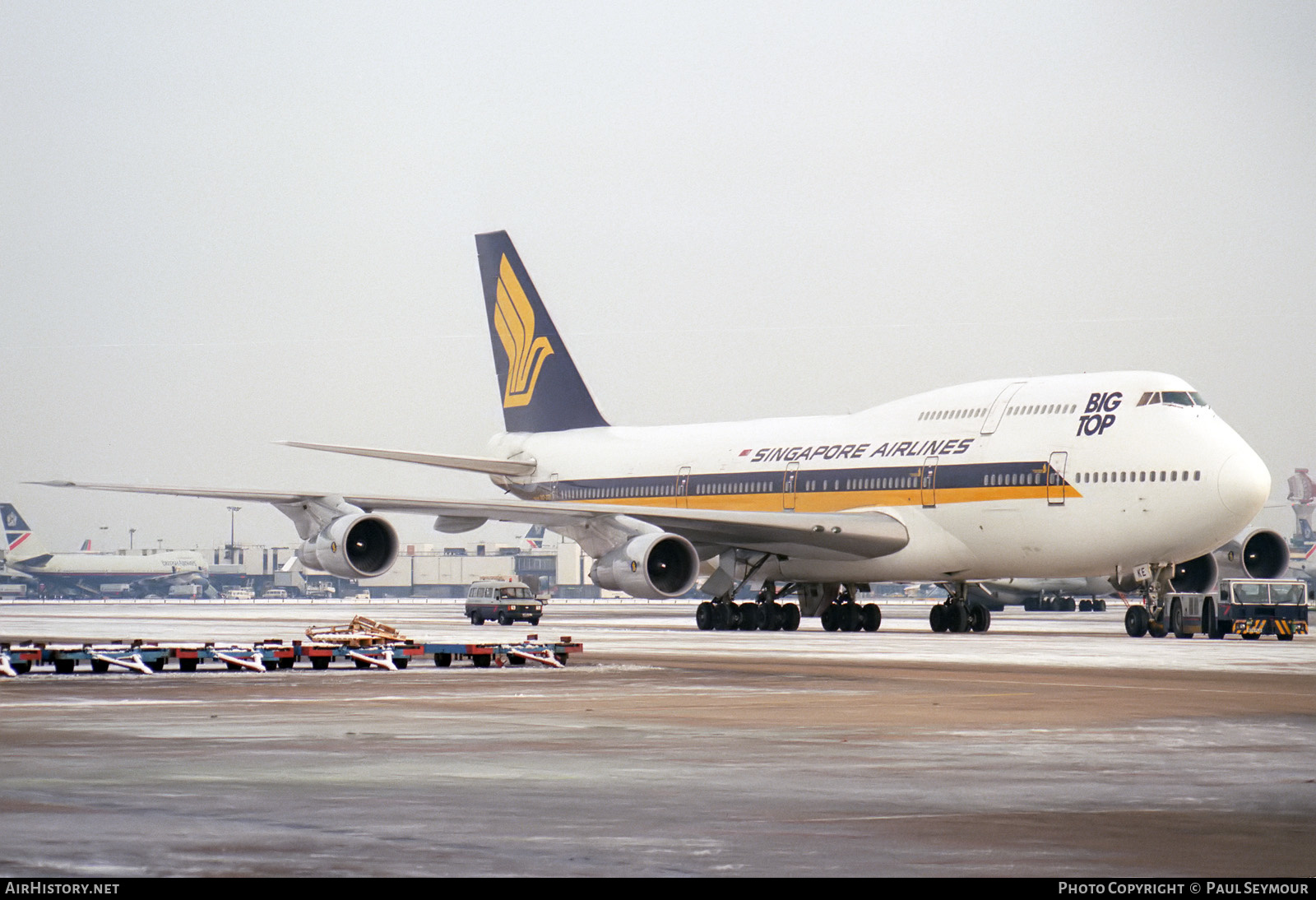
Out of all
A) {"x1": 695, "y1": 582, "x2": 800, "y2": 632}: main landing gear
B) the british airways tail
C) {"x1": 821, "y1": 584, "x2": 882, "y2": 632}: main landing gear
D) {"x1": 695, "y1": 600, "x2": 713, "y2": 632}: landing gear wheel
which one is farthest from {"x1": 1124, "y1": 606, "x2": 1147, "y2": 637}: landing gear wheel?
the british airways tail

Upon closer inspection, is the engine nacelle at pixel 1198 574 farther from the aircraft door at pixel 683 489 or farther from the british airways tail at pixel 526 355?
the british airways tail at pixel 526 355

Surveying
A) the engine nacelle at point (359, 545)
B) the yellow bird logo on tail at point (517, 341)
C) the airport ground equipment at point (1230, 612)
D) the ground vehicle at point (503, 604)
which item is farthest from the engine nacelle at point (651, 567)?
the yellow bird logo on tail at point (517, 341)

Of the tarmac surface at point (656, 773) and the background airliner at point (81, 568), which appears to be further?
the background airliner at point (81, 568)

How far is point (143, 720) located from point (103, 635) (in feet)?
69.2

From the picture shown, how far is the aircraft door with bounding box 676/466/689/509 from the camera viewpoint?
42844 mm

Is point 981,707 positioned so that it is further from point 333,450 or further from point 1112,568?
point 333,450

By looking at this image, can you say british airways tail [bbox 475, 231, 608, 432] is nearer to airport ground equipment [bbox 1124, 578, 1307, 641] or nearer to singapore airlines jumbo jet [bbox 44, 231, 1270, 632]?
singapore airlines jumbo jet [bbox 44, 231, 1270, 632]

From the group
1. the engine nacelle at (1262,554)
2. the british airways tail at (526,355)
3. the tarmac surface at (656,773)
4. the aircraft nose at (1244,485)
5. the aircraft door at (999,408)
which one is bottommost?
the tarmac surface at (656,773)

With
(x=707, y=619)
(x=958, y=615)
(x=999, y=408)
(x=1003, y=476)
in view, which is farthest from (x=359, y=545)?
(x=999, y=408)

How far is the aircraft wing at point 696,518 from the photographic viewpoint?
37.2 metres

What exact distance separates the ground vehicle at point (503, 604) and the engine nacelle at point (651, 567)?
9.53 m

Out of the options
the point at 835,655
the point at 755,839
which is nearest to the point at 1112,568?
the point at 835,655

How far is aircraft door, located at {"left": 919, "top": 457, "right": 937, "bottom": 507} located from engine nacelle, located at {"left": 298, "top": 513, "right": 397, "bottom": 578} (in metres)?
11.1

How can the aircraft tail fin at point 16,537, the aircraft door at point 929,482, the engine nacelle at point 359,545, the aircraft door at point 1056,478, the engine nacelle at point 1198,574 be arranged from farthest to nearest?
1. the aircraft tail fin at point 16,537
2. the engine nacelle at point 1198,574
3. the aircraft door at point 929,482
4. the engine nacelle at point 359,545
5. the aircraft door at point 1056,478
